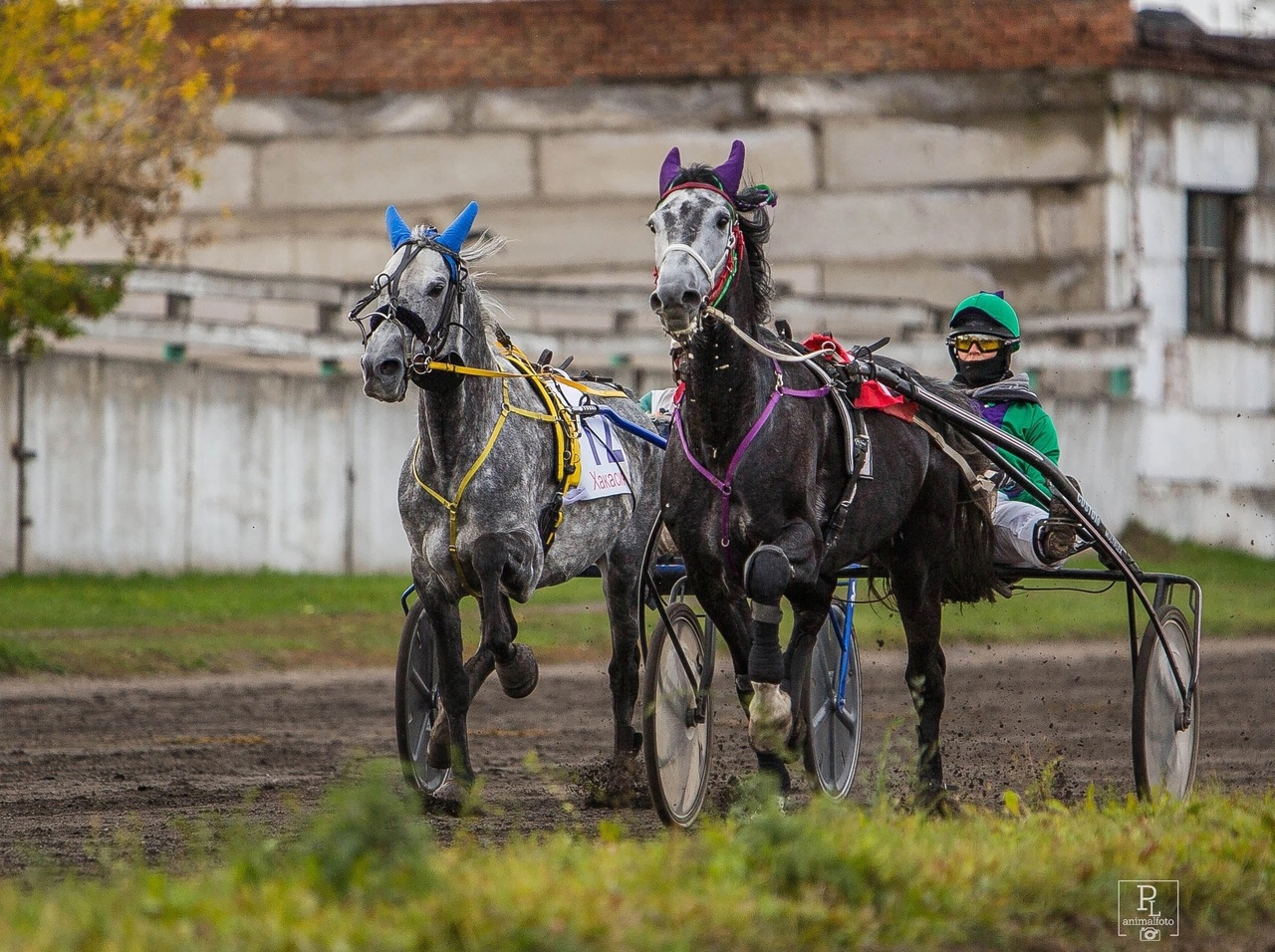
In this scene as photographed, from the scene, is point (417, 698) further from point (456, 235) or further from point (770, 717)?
point (770, 717)

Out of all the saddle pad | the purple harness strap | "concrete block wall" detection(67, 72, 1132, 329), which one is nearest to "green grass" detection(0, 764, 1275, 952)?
the purple harness strap

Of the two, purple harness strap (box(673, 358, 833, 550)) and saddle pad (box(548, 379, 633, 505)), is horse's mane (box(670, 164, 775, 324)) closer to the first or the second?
purple harness strap (box(673, 358, 833, 550))

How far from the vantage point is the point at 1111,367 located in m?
22.4

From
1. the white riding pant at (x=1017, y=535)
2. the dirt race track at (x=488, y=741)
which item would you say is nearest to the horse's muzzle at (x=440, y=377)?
the dirt race track at (x=488, y=741)

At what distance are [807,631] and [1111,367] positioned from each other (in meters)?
15.9

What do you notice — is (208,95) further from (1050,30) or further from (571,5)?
(1050,30)

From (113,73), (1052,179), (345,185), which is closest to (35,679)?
(113,73)

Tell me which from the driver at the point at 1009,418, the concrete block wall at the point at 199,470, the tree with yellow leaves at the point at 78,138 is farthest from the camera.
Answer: the concrete block wall at the point at 199,470

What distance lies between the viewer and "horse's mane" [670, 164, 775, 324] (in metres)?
6.99

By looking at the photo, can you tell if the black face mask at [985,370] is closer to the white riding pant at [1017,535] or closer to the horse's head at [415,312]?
the white riding pant at [1017,535]

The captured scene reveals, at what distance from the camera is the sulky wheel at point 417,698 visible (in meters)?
8.24

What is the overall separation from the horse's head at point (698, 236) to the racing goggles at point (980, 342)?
1.61 metres

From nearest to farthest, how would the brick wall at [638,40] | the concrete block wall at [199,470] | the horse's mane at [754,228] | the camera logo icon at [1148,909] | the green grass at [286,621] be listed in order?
1. the camera logo icon at [1148,909]
2. the horse's mane at [754,228]
3. the green grass at [286,621]
4. the concrete block wall at [199,470]
5. the brick wall at [638,40]

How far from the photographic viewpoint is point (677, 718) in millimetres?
7387
